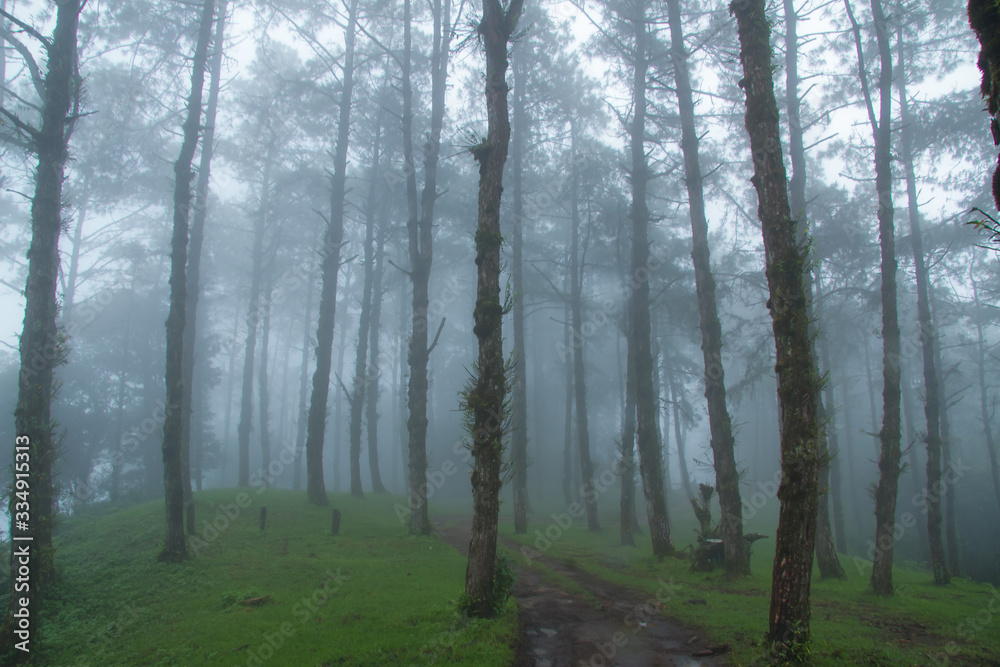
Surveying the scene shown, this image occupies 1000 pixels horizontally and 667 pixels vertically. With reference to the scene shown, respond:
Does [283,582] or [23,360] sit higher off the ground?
[23,360]

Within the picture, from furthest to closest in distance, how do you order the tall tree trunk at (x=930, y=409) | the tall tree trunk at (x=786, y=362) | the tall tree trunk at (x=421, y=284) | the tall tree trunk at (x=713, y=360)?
the tall tree trunk at (x=421, y=284), the tall tree trunk at (x=930, y=409), the tall tree trunk at (x=713, y=360), the tall tree trunk at (x=786, y=362)

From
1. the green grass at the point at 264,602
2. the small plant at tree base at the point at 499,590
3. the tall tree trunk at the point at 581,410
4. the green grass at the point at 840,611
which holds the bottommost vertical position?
the green grass at the point at 840,611

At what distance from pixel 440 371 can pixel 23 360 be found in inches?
1388

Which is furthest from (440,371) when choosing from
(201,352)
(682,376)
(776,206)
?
(776,206)

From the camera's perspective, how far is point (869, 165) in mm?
21625

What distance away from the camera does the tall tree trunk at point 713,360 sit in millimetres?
11570

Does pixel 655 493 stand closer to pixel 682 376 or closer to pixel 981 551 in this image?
pixel 682 376

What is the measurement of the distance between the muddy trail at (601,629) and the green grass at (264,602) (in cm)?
53

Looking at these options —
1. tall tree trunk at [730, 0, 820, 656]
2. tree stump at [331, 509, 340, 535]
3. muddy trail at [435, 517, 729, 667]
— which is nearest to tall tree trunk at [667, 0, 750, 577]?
muddy trail at [435, 517, 729, 667]

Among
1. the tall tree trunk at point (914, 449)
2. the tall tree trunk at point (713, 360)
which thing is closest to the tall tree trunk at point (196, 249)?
the tall tree trunk at point (713, 360)

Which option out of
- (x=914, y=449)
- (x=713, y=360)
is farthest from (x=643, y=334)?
(x=914, y=449)

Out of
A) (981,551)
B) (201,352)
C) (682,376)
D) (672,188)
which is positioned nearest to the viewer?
(981,551)

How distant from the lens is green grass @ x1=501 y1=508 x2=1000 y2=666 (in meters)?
6.46

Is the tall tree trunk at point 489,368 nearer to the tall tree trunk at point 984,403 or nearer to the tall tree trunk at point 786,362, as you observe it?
the tall tree trunk at point 786,362
